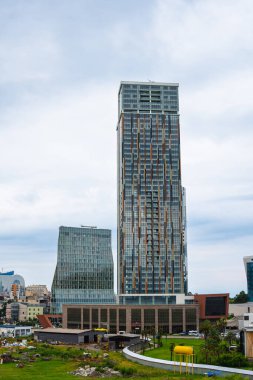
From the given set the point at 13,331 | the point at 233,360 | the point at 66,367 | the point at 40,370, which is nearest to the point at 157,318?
the point at 13,331

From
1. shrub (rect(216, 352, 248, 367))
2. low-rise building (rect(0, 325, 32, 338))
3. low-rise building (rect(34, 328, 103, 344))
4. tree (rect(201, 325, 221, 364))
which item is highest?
tree (rect(201, 325, 221, 364))

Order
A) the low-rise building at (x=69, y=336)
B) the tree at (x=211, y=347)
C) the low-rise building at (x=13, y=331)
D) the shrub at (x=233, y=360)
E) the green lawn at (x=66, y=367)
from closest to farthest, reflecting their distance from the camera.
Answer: the green lawn at (x=66, y=367)
the shrub at (x=233, y=360)
the tree at (x=211, y=347)
the low-rise building at (x=69, y=336)
the low-rise building at (x=13, y=331)

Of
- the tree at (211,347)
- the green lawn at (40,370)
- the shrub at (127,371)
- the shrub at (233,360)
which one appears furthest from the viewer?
the green lawn at (40,370)

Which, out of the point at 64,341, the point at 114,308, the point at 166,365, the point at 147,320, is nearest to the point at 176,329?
the point at 147,320

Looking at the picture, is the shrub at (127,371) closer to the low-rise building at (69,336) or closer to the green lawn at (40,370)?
the green lawn at (40,370)

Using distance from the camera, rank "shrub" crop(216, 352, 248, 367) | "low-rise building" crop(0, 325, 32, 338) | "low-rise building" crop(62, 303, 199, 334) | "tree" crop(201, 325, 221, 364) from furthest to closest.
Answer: "low-rise building" crop(62, 303, 199, 334) → "low-rise building" crop(0, 325, 32, 338) → "tree" crop(201, 325, 221, 364) → "shrub" crop(216, 352, 248, 367)

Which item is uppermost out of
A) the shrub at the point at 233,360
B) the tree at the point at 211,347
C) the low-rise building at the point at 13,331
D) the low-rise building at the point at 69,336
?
the tree at the point at 211,347

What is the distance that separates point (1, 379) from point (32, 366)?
62.6 ft

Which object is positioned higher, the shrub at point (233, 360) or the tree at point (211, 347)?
the tree at point (211, 347)

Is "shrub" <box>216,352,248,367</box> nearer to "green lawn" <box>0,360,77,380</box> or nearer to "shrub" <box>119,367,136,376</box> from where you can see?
"shrub" <box>119,367,136,376</box>

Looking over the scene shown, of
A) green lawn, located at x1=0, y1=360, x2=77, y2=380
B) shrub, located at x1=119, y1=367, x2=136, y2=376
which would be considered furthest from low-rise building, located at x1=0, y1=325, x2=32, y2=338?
shrub, located at x1=119, y1=367, x2=136, y2=376

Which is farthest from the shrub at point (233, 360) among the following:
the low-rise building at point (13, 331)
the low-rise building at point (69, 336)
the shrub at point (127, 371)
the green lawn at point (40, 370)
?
the low-rise building at point (13, 331)

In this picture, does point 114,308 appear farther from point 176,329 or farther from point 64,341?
point 64,341

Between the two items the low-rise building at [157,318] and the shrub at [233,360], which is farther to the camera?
the low-rise building at [157,318]
